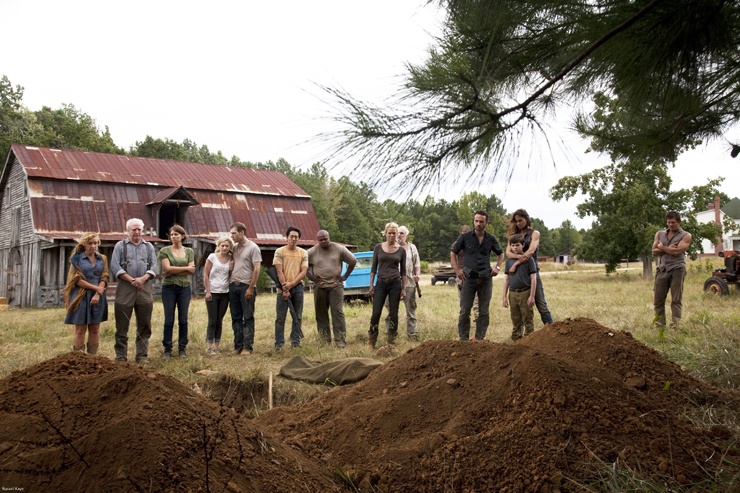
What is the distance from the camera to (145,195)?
2420cm

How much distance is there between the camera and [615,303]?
1338 cm

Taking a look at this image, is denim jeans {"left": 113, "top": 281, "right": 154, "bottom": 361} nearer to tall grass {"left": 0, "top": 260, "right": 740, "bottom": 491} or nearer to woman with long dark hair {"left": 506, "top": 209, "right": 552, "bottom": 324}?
tall grass {"left": 0, "top": 260, "right": 740, "bottom": 491}

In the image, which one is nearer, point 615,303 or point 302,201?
point 615,303

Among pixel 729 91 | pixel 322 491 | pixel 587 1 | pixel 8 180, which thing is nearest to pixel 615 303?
pixel 729 91

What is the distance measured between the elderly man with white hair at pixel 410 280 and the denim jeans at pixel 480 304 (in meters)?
1.43

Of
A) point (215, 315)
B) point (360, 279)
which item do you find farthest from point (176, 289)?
point (360, 279)

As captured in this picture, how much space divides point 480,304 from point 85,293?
16.2 ft

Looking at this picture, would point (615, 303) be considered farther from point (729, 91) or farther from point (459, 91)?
point (459, 91)

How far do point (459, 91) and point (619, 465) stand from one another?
2.33m

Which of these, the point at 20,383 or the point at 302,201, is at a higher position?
the point at 302,201

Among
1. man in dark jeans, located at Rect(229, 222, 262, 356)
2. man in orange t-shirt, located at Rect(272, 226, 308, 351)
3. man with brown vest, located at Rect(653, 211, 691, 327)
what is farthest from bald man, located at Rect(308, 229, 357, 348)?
man with brown vest, located at Rect(653, 211, 691, 327)

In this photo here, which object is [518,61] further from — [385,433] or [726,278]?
[726,278]

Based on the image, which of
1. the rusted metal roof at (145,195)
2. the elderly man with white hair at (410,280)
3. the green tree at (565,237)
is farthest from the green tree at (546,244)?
the elderly man with white hair at (410,280)

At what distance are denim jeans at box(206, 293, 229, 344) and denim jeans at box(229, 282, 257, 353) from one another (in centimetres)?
13
